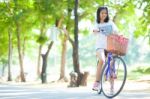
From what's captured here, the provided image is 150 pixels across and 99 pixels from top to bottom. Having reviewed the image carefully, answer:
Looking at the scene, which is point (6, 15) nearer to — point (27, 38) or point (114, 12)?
point (114, 12)

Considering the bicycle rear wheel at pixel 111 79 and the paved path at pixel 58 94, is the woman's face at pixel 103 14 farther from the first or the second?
the paved path at pixel 58 94

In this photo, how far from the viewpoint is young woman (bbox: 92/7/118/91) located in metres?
10.8

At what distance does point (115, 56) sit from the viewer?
10391 millimetres

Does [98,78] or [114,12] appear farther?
[114,12]

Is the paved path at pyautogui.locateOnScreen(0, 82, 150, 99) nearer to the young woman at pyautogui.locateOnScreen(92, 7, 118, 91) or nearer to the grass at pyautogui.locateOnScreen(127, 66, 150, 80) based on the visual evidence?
the young woman at pyautogui.locateOnScreen(92, 7, 118, 91)

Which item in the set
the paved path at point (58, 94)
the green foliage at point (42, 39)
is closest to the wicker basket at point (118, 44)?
the paved path at point (58, 94)

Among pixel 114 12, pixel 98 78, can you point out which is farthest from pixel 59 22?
pixel 98 78

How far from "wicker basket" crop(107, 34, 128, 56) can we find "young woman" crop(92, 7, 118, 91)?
584 mm

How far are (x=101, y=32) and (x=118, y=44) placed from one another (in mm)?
969

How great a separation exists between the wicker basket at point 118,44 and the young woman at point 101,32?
1.92 feet

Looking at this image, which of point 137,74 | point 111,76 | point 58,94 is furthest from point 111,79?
point 137,74

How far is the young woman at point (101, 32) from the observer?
Result: 1084 cm

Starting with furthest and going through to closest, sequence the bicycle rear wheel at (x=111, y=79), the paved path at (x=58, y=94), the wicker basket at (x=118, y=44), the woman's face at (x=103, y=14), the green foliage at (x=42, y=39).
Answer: the green foliage at (x=42, y=39)
the woman's face at (x=103, y=14)
the paved path at (x=58, y=94)
the bicycle rear wheel at (x=111, y=79)
the wicker basket at (x=118, y=44)

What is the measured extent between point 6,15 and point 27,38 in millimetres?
11387
